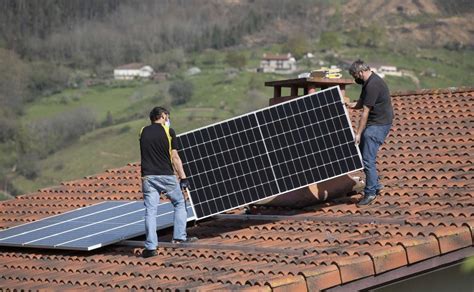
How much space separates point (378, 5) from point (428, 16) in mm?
14751

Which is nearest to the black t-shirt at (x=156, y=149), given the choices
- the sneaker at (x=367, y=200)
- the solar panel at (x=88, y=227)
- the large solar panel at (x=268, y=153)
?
the large solar panel at (x=268, y=153)

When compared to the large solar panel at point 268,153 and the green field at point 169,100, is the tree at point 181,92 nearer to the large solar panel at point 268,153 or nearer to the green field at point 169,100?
the green field at point 169,100

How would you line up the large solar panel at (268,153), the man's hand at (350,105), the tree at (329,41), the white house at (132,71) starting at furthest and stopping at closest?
the tree at (329,41), the white house at (132,71), the man's hand at (350,105), the large solar panel at (268,153)

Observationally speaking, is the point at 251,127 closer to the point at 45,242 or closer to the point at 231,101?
the point at 45,242

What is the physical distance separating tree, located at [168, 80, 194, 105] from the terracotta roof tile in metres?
99.8

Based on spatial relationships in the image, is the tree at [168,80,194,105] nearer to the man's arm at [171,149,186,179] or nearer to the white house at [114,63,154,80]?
the white house at [114,63,154,80]

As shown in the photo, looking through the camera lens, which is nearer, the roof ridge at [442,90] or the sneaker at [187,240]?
the sneaker at [187,240]

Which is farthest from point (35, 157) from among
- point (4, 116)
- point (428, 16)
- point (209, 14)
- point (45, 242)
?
point (45, 242)

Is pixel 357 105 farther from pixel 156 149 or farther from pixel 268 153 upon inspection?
pixel 156 149

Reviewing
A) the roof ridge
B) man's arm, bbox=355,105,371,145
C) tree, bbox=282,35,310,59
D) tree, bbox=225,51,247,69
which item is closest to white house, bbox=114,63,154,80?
tree, bbox=225,51,247,69

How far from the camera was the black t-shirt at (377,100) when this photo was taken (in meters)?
12.5

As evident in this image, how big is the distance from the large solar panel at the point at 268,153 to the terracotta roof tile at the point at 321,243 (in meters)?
0.53

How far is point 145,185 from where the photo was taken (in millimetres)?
11805

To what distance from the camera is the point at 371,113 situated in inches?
496
